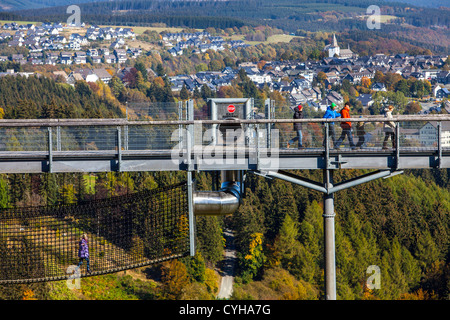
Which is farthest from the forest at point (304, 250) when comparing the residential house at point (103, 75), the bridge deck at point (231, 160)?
the residential house at point (103, 75)

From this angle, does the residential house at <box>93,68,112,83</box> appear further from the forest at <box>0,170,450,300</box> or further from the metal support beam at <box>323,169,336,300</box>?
the metal support beam at <box>323,169,336,300</box>

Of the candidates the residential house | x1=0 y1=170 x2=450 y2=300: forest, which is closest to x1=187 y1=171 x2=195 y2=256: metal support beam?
x1=0 y1=170 x2=450 y2=300: forest

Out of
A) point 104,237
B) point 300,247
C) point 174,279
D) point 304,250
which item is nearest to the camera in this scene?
point 104,237

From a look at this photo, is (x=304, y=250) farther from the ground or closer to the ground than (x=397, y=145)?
closer to the ground

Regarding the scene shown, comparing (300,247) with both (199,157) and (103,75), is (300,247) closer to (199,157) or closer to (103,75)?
(199,157)

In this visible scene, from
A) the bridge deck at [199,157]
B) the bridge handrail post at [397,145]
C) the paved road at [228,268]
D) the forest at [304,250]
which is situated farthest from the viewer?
the paved road at [228,268]

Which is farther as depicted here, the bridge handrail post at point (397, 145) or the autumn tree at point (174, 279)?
the autumn tree at point (174, 279)

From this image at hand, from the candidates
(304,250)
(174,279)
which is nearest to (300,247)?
(304,250)

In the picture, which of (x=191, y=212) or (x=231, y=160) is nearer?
(x=231, y=160)

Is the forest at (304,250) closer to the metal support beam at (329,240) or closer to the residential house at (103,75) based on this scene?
the metal support beam at (329,240)
